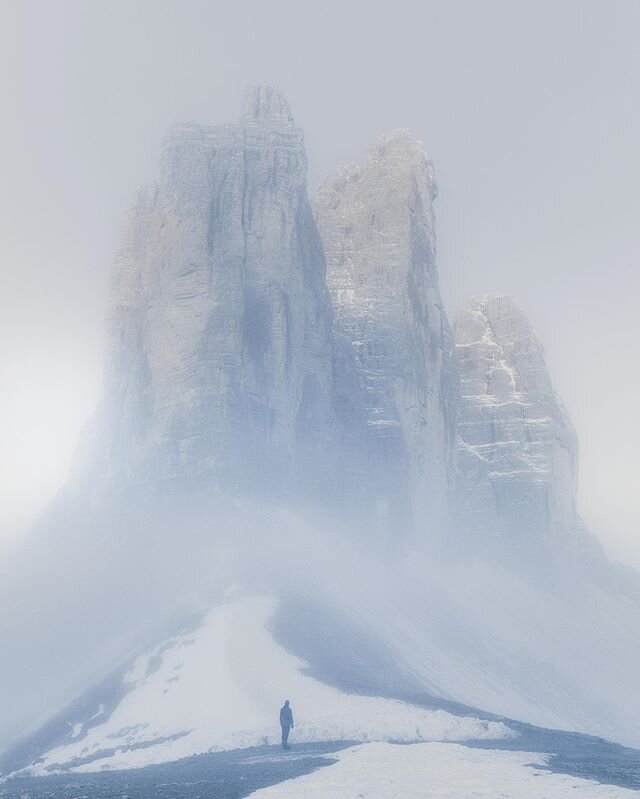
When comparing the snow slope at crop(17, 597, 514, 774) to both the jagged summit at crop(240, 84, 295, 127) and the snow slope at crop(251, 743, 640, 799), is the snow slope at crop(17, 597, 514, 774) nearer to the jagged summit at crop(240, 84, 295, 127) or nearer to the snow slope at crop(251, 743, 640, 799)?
the snow slope at crop(251, 743, 640, 799)

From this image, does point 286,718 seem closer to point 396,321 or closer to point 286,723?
point 286,723

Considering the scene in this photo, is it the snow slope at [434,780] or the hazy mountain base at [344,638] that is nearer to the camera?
the snow slope at [434,780]

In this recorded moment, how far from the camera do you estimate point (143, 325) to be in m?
92.8

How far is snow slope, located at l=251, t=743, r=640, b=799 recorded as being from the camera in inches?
846

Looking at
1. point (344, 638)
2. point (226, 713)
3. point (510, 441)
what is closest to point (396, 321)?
point (510, 441)

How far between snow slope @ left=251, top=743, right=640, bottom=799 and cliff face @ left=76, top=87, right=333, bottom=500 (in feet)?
170

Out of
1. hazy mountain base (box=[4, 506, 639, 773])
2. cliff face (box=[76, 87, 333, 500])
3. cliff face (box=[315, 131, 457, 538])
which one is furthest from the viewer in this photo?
cliff face (box=[315, 131, 457, 538])

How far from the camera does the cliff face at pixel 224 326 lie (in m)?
79.9

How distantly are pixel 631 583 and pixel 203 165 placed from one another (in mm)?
99909

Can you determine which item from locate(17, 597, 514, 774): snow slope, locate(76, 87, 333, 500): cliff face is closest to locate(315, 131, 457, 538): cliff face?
locate(76, 87, 333, 500): cliff face

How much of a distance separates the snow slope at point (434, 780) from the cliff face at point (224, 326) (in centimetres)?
5176

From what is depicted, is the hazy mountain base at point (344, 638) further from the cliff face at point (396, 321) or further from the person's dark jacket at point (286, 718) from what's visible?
the cliff face at point (396, 321)

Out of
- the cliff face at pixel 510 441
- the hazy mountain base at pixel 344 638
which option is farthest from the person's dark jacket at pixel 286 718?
the cliff face at pixel 510 441

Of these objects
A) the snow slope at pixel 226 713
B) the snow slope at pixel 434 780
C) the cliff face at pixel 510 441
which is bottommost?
the snow slope at pixel 226 713
